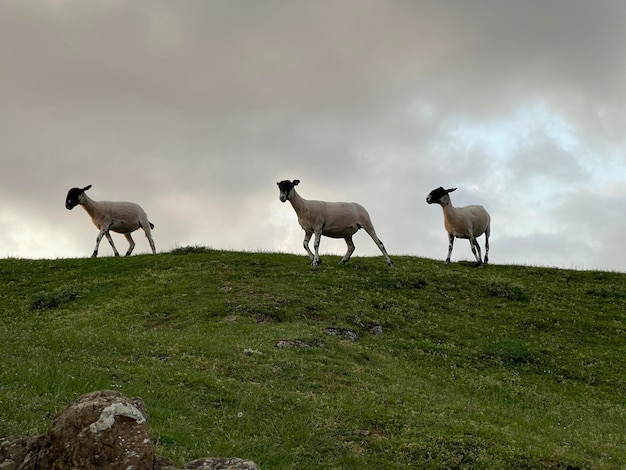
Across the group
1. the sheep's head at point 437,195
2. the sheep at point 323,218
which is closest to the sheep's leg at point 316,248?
the sheep at point 323,218

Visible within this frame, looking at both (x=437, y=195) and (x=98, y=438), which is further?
(x=437, y=195)

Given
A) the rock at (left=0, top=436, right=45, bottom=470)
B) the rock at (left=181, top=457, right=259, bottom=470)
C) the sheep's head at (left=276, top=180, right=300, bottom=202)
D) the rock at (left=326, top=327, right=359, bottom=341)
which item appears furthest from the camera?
the sheep's head at (left=276, top=180, right=300, bottom=202)

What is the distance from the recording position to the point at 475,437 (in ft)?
40.8

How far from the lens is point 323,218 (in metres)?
31.0

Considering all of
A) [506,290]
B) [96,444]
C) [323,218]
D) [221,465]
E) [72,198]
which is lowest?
[221,465]

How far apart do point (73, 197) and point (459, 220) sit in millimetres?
23479

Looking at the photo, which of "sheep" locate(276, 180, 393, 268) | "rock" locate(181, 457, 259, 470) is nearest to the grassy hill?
"sheep" locate(276, 180, 393, 268)

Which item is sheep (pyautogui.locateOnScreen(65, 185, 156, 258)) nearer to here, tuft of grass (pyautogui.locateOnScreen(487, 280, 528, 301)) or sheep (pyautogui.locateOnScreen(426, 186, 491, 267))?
sheep (pyautogui.locateOnScreen(426, 186, 491, 267))

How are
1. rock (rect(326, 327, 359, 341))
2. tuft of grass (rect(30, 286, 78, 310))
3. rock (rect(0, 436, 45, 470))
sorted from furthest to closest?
tuft of grass (rect(30, 286, 78, 310)) → rock (rect(326, 327, 359, 341)) → rock (rect(0, 436, 45, 470))

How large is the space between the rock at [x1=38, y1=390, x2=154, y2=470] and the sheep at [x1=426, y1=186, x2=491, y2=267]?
3002 cm

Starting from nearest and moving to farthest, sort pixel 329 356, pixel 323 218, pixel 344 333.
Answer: pixel 329 356
pixel 344 333
pixel 323 218

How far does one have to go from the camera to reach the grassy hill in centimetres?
1183

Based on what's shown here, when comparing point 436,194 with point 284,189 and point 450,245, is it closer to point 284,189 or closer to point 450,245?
point 450,245

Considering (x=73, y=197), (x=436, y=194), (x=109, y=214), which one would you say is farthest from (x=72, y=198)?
(x=436, y=194)
